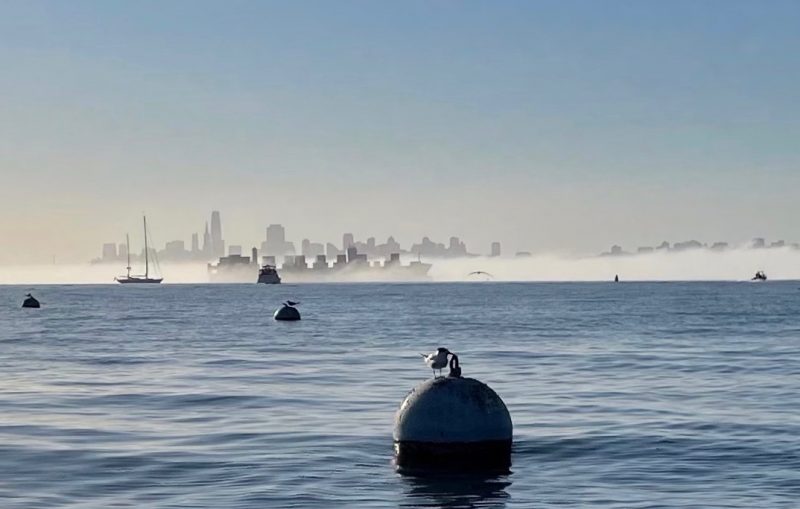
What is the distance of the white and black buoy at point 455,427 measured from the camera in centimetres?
2303

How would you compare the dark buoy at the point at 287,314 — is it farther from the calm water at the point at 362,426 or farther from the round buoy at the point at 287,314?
the calm water at the point at 362,426

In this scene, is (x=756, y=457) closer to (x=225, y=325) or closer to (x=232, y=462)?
(x=232, y=462)

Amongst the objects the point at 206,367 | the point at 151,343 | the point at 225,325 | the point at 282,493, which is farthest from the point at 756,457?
the point at 225,325

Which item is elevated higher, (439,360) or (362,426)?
(439,360)

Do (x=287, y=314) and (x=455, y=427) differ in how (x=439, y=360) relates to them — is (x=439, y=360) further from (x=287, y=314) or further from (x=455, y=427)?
(x=287, y=314)

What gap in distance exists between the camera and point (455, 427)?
23078 mm

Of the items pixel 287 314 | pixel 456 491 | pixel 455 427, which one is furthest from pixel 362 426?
pixel 287 314

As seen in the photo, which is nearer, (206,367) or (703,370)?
(703,370)

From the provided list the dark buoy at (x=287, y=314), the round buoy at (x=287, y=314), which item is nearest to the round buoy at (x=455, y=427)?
the dark buoy at (x=287, y=314)

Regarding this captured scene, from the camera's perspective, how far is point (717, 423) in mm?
30984

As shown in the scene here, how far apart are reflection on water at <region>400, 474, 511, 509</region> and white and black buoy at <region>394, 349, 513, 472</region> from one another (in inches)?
23.3

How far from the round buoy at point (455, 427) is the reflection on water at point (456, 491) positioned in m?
0.61

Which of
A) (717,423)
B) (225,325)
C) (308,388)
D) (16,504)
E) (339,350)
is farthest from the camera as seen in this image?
(225,325)

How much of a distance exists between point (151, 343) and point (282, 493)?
5336cm
